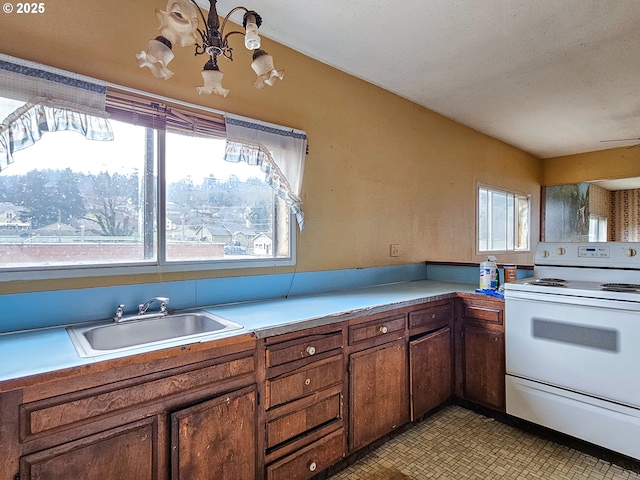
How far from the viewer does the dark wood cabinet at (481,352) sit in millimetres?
2338

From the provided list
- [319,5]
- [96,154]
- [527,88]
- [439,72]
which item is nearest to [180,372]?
[96,154]

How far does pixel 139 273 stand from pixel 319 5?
1688 mm

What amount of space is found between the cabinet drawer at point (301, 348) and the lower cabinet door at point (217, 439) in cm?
15

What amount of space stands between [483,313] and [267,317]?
151 cm

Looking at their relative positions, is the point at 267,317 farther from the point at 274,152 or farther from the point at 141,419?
the point at 274,152

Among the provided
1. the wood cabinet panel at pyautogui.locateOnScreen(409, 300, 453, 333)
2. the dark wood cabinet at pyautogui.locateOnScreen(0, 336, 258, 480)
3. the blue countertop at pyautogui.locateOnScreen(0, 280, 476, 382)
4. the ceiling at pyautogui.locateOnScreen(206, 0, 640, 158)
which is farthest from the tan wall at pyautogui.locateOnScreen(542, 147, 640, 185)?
the dark wood cabinet at pyautogui.locateOnScreen(0, 336, 258, 480)

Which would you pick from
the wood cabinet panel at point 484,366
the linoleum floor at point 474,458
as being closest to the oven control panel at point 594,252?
the wood cabinet panel at point 484,366

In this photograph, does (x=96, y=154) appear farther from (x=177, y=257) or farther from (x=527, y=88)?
(x=527, y=88)

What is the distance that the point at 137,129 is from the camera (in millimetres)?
1829

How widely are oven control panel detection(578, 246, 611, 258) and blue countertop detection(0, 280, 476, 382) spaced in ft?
2.39

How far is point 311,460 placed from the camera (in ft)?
5.63

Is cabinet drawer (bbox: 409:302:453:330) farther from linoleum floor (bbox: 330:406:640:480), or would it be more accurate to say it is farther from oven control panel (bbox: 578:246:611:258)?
oven control panel (bbox: 578:246:611:258)

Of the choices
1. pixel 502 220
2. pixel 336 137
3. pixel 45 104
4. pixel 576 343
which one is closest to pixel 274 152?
pixel 336 137

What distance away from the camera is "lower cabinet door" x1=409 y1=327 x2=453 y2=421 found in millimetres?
2242
